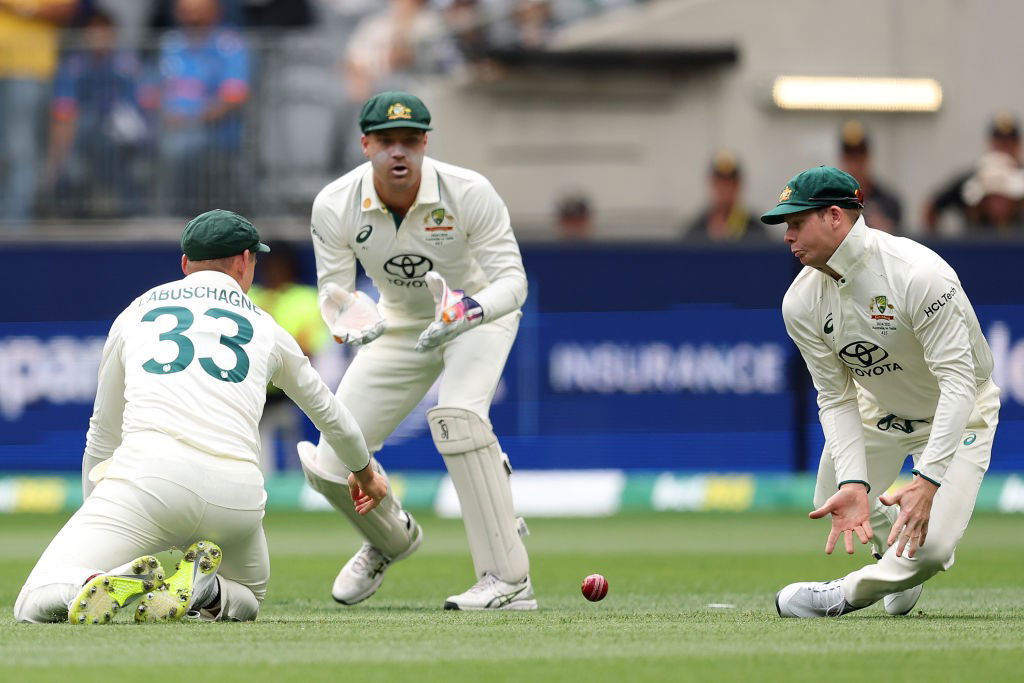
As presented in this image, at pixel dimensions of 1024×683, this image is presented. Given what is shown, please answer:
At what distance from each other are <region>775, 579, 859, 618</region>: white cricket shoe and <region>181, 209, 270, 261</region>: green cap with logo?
8.33 feet

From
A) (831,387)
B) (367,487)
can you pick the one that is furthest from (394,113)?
(831,387)

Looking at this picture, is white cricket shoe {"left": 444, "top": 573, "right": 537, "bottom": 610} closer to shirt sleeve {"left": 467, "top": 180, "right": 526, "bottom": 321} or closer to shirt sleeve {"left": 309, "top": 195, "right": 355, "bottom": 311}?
shirt sleeve {"left": 467, "top": 180, "right": 526, "bottom": 321}

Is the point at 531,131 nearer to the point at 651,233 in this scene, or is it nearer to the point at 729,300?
the point at 651,233

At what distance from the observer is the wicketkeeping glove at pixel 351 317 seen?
7496 millimetres

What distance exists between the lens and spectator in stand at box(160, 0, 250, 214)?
1541 centimetres

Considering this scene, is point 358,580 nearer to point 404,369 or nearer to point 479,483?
point 479,483

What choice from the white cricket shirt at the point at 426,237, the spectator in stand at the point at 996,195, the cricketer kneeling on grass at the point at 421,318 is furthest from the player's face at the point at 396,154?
the spectator in stand at the point at 996,195

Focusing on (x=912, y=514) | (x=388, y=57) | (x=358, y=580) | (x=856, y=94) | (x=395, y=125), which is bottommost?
(x=358, y=580)

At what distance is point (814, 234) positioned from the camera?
646 cm

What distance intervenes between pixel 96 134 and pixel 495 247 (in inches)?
340

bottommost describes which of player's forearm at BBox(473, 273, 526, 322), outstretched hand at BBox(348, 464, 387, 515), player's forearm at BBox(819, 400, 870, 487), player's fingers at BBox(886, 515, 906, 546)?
outstretched hand at BBox(348, 464, 387, 515)

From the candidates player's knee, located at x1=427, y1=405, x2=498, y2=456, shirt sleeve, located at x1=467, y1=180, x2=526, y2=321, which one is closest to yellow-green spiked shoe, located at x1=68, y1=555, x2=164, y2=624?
player's knee, located at x1=427, y1=405, x2=498, y2=456

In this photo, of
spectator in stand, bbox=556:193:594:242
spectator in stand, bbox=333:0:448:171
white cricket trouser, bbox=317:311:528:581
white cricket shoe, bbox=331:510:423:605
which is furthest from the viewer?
spectator in stand, bbox=333:0:448:171

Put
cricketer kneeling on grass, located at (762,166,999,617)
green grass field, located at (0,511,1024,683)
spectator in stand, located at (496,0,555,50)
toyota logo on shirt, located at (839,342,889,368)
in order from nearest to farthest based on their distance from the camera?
1. green grass field, located at (0,511,1024,683)
2. cricketer kneeling on grass, located at (762,166,999,617)
3. toyota logo on shirt, located at (839,342,889,368)
4. spectator in stand, located at (496,0,555,50)
